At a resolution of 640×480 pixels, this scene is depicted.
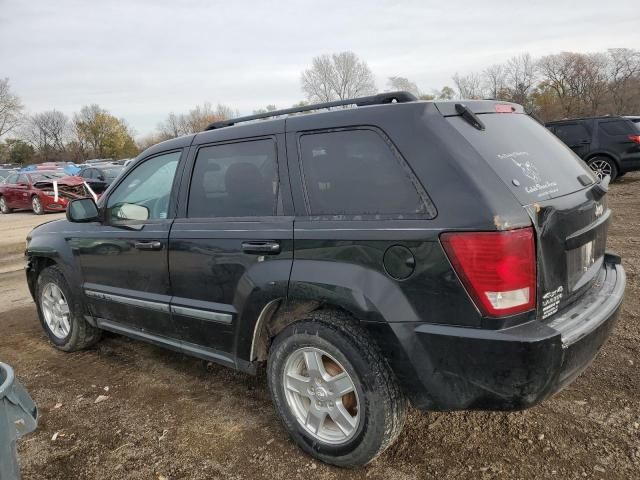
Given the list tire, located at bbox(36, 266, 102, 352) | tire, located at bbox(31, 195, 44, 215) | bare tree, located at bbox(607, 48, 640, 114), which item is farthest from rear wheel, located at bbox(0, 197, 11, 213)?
bare tree, located at bbox(607, 48, 640, 114)

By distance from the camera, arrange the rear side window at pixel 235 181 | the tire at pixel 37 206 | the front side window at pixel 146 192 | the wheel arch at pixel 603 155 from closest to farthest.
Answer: the rear side window at pixel 235 181
the front side window at pixel 146 192
the wheel arch at pixel 603 155
the tire at pixel 37 206

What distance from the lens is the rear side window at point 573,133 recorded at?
41.0 ft

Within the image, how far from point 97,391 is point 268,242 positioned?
204cm

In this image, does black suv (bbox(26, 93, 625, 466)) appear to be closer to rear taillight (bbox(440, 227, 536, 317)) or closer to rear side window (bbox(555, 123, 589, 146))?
rear taillight (bbox(440, 227, 536, 317))

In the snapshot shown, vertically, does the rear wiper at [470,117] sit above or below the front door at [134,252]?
above

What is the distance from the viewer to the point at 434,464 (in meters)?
2.54

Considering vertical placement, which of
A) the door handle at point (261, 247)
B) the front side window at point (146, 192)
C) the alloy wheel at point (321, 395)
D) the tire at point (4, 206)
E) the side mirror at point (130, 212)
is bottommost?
the alloy wheel at point (321, 395)

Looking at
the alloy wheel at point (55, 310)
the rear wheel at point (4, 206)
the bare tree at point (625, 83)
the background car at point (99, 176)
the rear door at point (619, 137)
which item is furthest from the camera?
the bare tree at point (625, 83)

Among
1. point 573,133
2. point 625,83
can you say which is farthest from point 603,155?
point 625,83

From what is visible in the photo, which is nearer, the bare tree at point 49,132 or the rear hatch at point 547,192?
the rear hatch at point 547,192

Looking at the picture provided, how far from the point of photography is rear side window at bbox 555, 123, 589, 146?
41.0 feet

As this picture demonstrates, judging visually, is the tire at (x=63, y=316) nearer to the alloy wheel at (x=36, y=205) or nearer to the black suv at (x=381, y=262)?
the black suv at (x=381, y=262)

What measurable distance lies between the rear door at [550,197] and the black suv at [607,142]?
10814 millimetres

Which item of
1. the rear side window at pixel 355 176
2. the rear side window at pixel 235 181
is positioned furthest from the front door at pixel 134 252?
the rear side window at pixel 355 176
